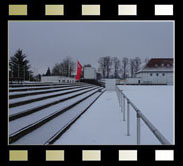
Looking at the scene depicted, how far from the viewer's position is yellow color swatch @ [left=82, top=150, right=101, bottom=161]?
1318 millimetres

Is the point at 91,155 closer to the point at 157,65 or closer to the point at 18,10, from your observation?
the point at 18,10

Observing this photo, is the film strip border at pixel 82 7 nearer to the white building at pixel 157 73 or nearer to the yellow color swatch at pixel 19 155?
the yellow color swatch at pixel 19 155

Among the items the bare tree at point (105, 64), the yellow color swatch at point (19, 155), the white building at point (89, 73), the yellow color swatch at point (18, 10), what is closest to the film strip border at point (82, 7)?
the yellow color swatch at point (18, 10)

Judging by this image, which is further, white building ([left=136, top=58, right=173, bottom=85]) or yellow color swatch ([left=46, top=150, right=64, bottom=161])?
white building ([left=136, top=58, right=173, bottom=85])

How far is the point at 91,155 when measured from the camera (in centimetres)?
134

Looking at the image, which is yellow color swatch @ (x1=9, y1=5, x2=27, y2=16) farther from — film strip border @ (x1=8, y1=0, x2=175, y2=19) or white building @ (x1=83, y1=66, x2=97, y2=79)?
white building @ (x1=83, y1=66, x2=97, y2=79)

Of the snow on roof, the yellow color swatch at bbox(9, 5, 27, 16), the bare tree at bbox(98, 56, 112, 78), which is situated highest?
the snow on roof

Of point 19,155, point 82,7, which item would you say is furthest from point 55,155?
point 82,7

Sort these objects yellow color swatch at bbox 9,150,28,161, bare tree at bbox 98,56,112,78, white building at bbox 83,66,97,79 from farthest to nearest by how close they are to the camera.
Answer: white building at bbox 83,66,97,79 → bare tree at bbox 98,56,112,78 → yellow color swatch at bbox 9,150,28,161

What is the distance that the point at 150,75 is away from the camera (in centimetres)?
3838

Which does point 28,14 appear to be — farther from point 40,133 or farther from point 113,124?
point 113,124

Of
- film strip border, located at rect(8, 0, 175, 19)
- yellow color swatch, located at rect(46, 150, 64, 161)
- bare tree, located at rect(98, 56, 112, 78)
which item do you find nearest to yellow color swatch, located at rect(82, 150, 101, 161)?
yellow color swatch, located at rect(46, 150, 64, 161)

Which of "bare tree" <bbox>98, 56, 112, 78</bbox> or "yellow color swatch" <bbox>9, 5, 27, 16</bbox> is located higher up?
"bare tree" <bbox>98, 56, 112, 78</bbox>
